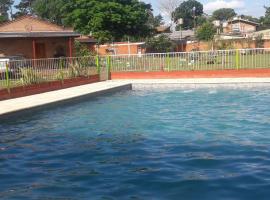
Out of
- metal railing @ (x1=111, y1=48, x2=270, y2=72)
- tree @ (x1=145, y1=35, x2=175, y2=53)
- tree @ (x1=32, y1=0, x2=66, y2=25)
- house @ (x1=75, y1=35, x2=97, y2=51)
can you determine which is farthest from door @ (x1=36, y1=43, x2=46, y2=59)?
tree @ (x1=32, y1=0, x2=66, y2=25)

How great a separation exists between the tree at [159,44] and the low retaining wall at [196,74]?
78.4ft

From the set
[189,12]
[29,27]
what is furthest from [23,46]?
[189,12]

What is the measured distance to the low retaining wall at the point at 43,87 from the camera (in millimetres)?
16123

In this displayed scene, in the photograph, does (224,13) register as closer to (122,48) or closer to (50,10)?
(50,10)

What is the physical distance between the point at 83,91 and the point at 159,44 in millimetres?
29923

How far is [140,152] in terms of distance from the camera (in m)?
8.51

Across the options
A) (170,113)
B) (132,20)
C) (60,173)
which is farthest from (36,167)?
(132,20)

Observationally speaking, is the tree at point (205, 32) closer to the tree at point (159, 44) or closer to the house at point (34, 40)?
the tree at point (159, 44)

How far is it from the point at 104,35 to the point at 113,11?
3.60 m

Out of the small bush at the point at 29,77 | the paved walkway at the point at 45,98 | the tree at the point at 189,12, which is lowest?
the paved walkway at the point at 45,98

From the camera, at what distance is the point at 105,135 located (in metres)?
10.4

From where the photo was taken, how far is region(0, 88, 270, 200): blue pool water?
20.6 feet

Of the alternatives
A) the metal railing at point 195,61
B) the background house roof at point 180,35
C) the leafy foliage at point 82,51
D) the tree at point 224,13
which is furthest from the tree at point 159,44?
the tree at point 224,13

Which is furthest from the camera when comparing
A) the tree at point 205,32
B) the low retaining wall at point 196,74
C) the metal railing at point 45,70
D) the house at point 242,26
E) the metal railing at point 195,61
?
the house at point 242,26
